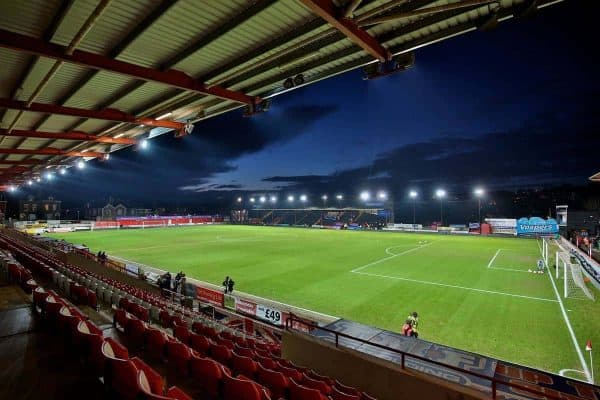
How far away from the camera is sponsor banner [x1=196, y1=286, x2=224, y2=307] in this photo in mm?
13533

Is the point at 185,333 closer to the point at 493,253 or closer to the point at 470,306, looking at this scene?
the point at 470,306

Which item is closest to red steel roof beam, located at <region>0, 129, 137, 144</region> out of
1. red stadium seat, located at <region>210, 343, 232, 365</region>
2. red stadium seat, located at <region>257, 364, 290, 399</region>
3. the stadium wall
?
red stadium seat, located at <region>210, 343, 232, 365</region>

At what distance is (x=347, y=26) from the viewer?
18.4ft

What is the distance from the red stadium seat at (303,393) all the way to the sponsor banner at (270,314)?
6796 millimetres

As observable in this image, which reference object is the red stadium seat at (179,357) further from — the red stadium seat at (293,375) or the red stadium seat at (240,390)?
the red stadium seat at (293,375)

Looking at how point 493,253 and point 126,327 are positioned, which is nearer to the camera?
point 126,327

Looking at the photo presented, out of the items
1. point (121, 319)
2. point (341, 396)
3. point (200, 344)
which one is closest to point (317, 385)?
point (341, 396)

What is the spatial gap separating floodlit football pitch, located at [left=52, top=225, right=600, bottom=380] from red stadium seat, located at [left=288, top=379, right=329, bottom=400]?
25.4 ft

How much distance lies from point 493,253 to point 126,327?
3127 centimetres

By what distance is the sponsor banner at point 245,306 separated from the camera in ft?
40.2

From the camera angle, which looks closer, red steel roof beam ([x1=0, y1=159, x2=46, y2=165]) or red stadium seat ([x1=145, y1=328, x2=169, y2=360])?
red stadium seat ([x1=145, y1=328, x2=169, y2=360])

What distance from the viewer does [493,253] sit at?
28.5 meters

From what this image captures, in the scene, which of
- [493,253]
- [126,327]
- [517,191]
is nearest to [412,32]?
[126,327]

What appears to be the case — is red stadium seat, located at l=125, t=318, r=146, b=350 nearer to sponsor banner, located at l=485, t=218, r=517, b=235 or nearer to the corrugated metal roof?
the corrugated metal roof
